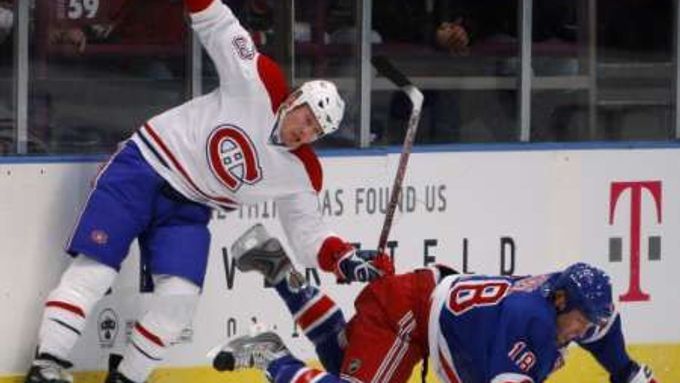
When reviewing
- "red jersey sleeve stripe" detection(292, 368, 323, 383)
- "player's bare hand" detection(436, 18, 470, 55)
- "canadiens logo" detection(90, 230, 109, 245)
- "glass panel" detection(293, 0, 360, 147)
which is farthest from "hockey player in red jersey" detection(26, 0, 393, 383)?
"player's bare hand" detection(436, 18, 470, 55)

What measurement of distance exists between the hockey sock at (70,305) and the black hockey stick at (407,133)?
82cm

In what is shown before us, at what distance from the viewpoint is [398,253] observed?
23.6 feet

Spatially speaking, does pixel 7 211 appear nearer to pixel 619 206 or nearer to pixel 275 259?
pixel 275 259

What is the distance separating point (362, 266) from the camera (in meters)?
6.41

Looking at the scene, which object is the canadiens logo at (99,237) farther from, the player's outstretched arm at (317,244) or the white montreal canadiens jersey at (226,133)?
the player's outstretched arm at (317,244)

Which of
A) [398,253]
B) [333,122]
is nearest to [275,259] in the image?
[333,122]

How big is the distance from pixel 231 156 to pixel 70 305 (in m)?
0.61

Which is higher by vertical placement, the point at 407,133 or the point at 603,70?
the point at 603,70

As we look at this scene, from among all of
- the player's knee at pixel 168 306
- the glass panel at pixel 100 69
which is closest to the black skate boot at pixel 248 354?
the player's knee at pixel 168 306

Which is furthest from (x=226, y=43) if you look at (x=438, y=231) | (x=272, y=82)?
(x=438, y=231)

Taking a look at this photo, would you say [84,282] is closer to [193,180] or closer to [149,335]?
[149,335]

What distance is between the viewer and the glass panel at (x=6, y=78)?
651 cm

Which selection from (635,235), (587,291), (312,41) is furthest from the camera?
(635,235)

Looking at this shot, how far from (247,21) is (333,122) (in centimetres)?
74
